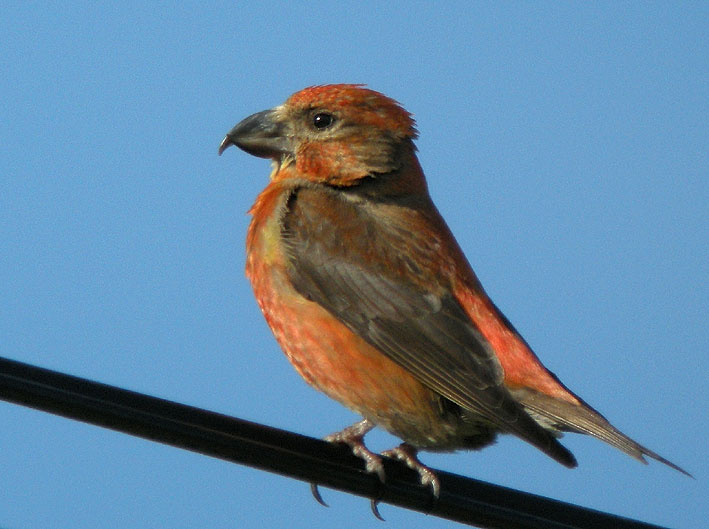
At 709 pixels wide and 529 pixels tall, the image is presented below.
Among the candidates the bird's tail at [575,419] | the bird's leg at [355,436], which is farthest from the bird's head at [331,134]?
the bird's tail at [575,419]

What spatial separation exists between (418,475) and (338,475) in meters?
1.14

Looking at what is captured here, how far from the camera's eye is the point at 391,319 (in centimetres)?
498

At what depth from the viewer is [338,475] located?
3.63 m

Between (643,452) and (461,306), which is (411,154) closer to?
(461,306)

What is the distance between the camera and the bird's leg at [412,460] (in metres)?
4.22

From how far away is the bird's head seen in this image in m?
5.96

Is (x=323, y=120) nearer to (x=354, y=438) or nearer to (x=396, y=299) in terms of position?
(x=396, y=299)

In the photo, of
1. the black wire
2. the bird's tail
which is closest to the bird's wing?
the bird's tail

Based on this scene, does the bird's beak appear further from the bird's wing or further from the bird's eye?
the bird's wing

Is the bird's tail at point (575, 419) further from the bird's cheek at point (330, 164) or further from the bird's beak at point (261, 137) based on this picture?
the bird's beak at point (261, 137)

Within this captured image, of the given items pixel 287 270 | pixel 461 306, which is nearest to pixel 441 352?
pixel 461 306

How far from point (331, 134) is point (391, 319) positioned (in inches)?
56.6

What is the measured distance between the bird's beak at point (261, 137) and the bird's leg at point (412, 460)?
5.89 feet

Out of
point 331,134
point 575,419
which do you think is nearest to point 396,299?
point 575,419
